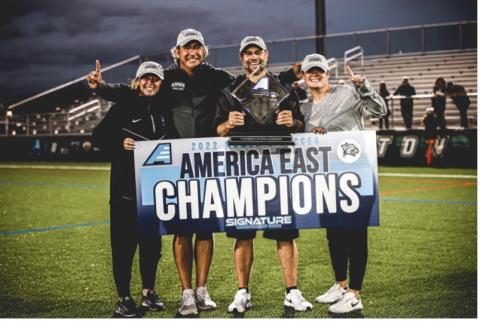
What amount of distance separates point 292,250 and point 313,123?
33.8 inches

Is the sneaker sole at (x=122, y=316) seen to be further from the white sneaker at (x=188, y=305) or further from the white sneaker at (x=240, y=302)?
the white sneaker at (x=240, y=302)

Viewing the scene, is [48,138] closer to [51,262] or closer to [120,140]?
[51,262]

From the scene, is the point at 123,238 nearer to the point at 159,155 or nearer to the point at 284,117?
the point at 159,155

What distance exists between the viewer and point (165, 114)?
451 centimetres

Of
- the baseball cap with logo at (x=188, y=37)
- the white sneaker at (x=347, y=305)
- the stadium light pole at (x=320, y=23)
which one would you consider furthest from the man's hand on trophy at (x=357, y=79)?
the stadium light pole at (x=320, y=23)

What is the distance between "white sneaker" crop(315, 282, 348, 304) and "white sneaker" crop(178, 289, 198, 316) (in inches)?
35.3

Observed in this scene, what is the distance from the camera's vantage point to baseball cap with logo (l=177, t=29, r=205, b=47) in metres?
4.48

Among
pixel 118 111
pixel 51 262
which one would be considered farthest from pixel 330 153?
pixel 51 262

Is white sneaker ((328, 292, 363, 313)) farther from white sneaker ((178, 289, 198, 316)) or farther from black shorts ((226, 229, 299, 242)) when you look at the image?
white sneaker ((178, 289, 198, 316))

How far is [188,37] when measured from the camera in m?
4.48

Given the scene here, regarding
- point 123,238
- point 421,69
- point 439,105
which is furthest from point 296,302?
point 421,69

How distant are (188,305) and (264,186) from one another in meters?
0.96

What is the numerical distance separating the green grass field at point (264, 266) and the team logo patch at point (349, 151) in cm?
102

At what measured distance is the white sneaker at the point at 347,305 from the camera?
4.48m
